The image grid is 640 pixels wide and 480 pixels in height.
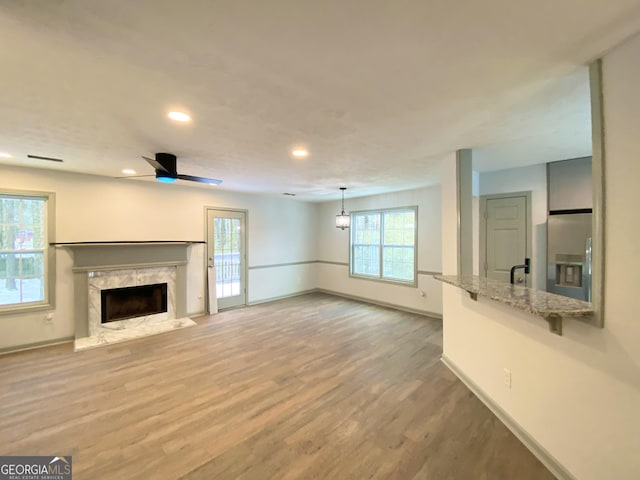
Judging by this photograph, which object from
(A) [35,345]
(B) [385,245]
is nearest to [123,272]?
(A) [35,345]

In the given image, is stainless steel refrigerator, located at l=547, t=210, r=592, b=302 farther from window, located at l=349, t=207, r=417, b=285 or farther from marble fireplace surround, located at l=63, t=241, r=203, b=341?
marble fireplace surround, located at l=63, t=241, r=203, b=341

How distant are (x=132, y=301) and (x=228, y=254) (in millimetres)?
1961

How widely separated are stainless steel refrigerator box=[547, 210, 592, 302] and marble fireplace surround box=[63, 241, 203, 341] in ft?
19.5

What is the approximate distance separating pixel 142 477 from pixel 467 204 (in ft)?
12.3

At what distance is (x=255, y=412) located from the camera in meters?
2.48

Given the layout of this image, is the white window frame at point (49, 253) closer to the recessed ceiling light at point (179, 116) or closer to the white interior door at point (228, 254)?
the white interior door at point (228, 254)

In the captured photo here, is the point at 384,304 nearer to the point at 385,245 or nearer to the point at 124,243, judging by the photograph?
the point at 385,245

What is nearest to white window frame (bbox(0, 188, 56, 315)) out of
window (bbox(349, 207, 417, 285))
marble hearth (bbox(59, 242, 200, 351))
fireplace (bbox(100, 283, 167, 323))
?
marble hearth (bbox(59, 242, 200, 351))

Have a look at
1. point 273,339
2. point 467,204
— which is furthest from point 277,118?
point 273,339

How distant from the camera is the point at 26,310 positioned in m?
3.81

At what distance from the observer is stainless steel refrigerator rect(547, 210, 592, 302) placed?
3.28 m

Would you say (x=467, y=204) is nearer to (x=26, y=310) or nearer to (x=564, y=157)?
(x=564, y=157)

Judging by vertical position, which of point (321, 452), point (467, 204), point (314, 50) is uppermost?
point (314, 50)

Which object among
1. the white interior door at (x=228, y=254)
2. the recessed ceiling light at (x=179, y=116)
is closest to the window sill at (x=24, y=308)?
the white interior door at (x=228, y=254)
